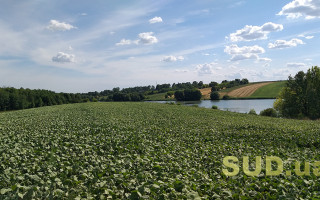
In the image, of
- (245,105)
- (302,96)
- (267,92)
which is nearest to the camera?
(302,96)

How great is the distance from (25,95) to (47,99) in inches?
348

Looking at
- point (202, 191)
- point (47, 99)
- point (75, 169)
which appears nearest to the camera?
point (202, 191)

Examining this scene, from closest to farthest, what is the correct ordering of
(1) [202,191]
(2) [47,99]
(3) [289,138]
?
(1) [202,191] < (3) [289,138] < (2) [47,99]

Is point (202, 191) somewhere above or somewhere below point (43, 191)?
below

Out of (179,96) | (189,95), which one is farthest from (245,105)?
(179,96)

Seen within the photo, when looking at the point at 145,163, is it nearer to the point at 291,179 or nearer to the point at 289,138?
the point at 291,179

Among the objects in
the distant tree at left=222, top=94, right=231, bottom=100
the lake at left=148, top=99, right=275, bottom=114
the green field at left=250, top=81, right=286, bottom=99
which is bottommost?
the lake at left=148, top=99, right=275, bottom=114

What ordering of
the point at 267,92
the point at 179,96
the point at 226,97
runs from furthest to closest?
1. the point at 179,96
2. the point at 226,97
3. the point at 267,92

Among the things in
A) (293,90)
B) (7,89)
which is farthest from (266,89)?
(7,89)

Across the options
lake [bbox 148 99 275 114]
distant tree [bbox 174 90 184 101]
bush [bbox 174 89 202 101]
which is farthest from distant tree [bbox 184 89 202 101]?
lake [bbox 148 99 275 114]

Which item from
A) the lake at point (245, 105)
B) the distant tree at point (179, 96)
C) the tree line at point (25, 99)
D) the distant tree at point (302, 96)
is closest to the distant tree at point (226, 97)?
the lake at point (245, 105)

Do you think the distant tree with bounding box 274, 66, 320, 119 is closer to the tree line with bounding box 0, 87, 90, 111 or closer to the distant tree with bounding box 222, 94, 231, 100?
the distant tree with bounding box 222, 94, 231, 100

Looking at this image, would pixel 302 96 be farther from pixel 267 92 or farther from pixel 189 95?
pixel 189 95

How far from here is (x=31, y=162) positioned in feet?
27.5
